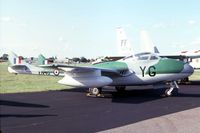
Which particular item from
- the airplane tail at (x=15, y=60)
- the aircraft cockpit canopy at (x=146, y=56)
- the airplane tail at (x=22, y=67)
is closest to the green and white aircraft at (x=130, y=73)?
the aircraft cockpit canopy at (x=146, y=56)

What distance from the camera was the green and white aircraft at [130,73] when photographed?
15109 mm

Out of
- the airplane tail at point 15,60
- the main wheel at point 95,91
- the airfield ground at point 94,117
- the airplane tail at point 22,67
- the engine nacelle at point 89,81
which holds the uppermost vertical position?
the airplane tail at point 15,60

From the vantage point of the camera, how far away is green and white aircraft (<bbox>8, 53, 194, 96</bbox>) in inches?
595

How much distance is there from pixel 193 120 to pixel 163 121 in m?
0.79

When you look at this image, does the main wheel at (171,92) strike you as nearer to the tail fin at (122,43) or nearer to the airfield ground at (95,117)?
the airfield ground at (95,117)

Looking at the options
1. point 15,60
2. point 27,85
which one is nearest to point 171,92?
point 27,85

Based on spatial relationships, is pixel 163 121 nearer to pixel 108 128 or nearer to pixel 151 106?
pixel 108 128

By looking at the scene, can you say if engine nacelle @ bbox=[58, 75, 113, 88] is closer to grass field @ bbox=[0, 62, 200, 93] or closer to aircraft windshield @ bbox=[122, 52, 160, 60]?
aircraft windshield @ bbox=[122, 52, 160, 60]

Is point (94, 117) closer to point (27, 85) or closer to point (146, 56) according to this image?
point (146, 56)

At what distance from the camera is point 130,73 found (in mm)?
16312

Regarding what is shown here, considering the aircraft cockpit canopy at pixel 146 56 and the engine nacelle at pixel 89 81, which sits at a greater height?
the aircraft cockpit canopy at pixel 146 56

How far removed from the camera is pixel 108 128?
833 centimetres

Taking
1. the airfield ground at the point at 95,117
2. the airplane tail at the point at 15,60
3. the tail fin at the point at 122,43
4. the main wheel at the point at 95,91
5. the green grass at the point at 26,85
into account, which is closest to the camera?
the airfield ground at the point at 95,117

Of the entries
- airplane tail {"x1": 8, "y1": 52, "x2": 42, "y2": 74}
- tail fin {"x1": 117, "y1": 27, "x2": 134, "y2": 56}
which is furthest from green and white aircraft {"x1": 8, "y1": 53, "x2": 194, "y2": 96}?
tail fin {"x1": 117, "y1": 27, "x2": 134, "y2": 56}
